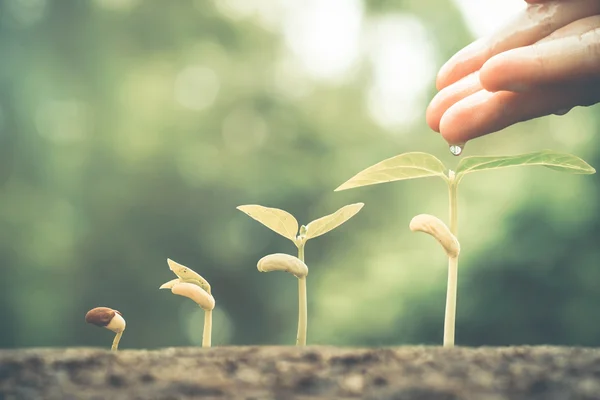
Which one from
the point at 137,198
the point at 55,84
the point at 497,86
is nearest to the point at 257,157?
the point at 137,198

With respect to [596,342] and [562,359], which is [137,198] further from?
[562,359]

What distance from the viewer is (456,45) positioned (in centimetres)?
697

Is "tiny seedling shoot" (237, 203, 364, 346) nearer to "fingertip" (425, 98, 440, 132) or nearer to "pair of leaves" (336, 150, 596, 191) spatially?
"pair of leaves" (336, 150, 596, 191)

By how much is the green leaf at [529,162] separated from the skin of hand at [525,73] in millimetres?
80

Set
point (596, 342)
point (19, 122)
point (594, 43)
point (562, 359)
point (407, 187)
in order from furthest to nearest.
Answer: point (19, 122) < point (407, 187) < point (596, 342) < point (594, 43) < point (562, 359)

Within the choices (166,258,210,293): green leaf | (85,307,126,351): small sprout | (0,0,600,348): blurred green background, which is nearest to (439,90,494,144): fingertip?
(166,258,210,293): green leaf

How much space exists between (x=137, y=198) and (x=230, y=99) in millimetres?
1470

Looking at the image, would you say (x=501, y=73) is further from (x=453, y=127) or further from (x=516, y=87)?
(x=453, y=127)

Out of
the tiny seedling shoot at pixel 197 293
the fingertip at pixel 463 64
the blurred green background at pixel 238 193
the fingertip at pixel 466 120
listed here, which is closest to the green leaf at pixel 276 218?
the tiny seedling shoot at pixel 197 293

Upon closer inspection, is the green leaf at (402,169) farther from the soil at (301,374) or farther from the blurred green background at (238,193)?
the blurred green background at (238,193)

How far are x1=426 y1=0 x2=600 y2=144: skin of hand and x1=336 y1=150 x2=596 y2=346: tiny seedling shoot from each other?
9 centimetres

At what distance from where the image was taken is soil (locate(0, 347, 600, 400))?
16.2 inches

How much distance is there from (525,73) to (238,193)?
19.1 ft

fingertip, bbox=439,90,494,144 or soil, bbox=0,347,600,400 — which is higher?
fingertip, bbox=439,90,494,144
